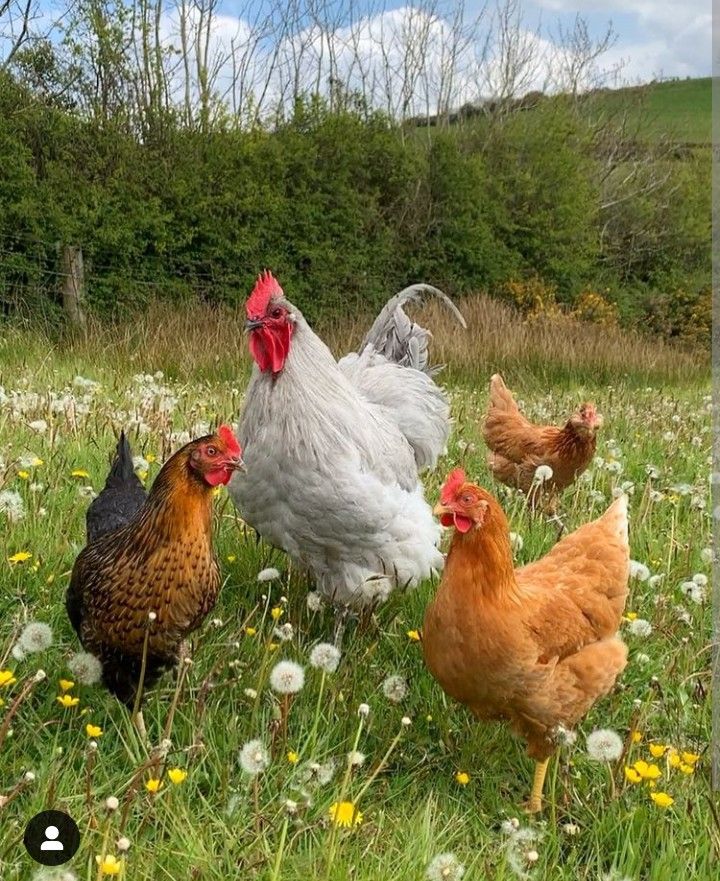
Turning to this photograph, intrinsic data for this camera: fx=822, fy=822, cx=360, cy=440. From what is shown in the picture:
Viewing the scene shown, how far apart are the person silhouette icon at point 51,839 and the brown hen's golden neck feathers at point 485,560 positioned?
140 cm

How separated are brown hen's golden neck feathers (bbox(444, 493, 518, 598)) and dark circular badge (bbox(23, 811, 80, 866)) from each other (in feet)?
4.53

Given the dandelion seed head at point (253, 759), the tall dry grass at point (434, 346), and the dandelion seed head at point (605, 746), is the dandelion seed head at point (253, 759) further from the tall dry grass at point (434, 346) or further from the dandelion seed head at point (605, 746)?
the tall dry grass at point (434, 346)

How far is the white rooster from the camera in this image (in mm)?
3301

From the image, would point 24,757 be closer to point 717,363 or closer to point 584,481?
point 717,363

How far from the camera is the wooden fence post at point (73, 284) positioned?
42.3 feet

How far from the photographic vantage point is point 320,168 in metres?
15.6

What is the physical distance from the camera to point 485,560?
104 inches

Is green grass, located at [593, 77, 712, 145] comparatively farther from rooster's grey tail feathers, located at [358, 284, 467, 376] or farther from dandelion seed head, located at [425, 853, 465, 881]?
dandelion seed head, located at [425, 853, 465, 881]

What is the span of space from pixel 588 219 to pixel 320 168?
9.11 m

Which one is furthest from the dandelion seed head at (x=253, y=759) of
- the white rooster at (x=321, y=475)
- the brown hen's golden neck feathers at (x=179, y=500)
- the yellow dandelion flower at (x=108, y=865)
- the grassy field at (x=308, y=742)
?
the white rooster at (x=321, y=475)

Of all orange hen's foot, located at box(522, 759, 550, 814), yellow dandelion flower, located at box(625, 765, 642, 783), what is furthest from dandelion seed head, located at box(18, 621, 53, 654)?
yellow dandelion flower, located at box(625, 765, 642, 783)

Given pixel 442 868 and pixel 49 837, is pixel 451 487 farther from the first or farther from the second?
pixel 49 837

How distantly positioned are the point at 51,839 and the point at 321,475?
189cm

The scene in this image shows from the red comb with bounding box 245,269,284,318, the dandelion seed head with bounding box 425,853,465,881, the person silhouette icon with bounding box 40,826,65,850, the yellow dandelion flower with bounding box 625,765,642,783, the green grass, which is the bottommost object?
the yellow dandelion flower with bounding box 625,765,642,783
